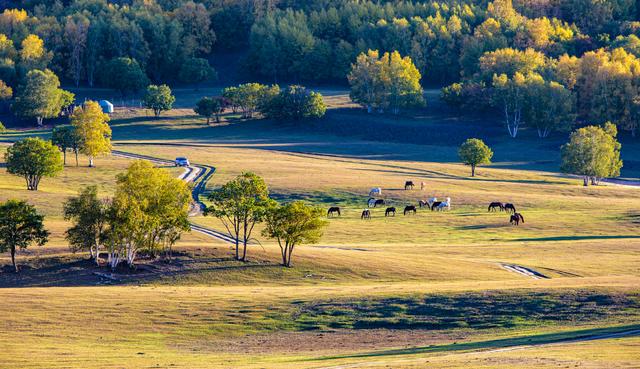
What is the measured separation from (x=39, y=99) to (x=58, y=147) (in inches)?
2529

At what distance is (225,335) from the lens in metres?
Result: 54.6

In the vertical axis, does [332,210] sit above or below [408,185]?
below

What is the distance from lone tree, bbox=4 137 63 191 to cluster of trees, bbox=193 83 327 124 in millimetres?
85479

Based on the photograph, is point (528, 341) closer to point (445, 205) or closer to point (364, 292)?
point (364, 292)

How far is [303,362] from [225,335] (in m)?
9.62

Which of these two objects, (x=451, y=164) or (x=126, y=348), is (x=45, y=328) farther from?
(x=451, y=164)

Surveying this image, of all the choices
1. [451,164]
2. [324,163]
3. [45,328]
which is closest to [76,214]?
[45,328]

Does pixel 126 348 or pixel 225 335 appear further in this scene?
pixel 225 335

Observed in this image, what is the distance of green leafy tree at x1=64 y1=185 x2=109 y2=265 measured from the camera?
7419 centimetres

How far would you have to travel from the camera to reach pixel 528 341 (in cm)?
4991

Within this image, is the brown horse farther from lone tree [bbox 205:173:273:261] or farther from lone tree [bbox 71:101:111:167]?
lone tree [bbox 71:101:111:167]

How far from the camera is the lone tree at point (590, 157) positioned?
458 ft

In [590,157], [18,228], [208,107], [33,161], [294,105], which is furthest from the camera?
[208,107]

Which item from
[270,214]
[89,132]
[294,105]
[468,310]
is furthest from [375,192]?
[294,105]
